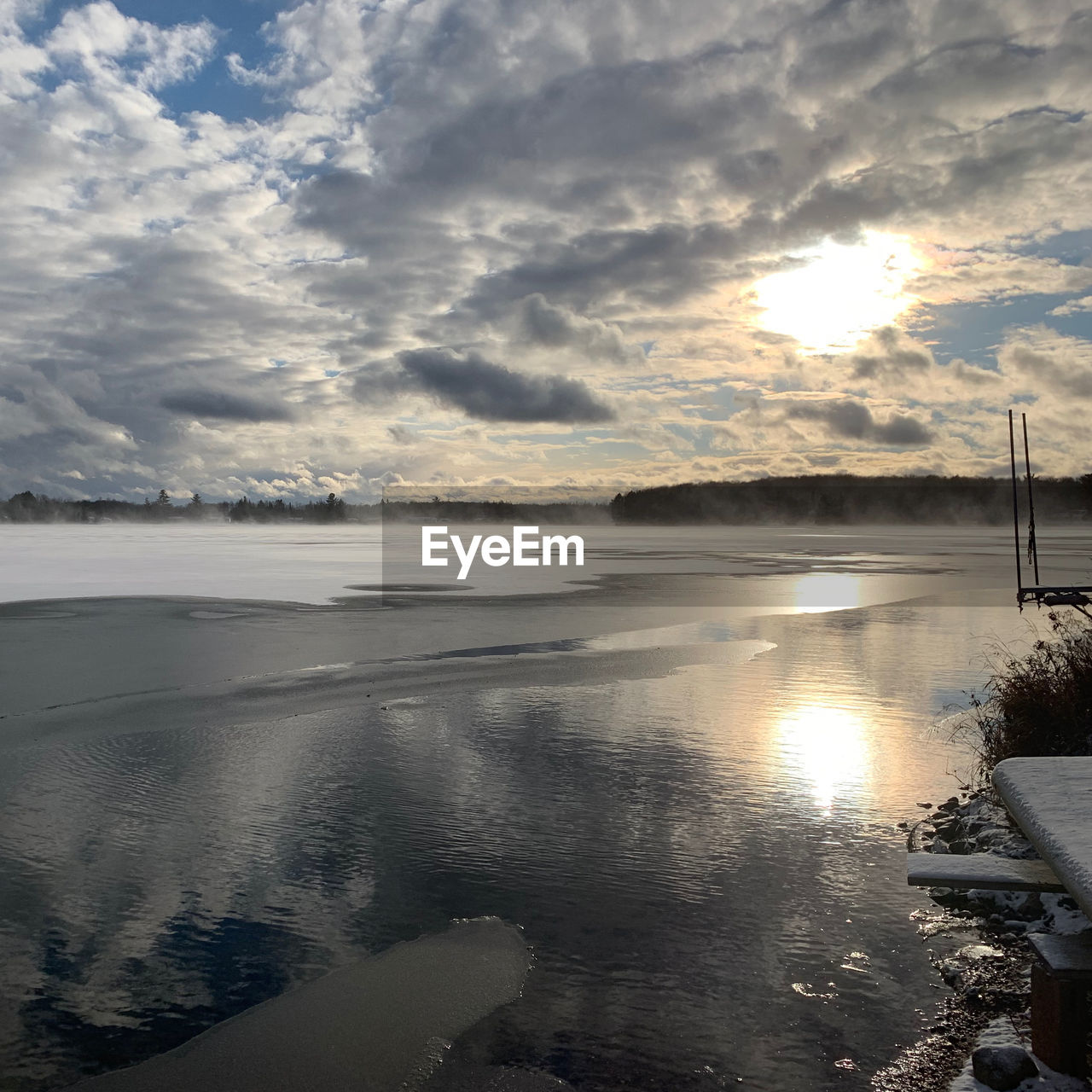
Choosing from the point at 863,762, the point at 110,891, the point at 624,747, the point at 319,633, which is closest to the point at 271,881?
the point at 110,891

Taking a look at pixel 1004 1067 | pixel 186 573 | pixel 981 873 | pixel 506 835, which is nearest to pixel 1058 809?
pixel 981 873

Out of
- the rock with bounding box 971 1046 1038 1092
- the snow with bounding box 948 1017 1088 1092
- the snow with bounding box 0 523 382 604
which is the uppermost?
the snow with bounding box 0 523 382 604

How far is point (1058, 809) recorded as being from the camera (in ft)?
15.7

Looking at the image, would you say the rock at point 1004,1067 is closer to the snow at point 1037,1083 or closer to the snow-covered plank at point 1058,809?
the snow at point 1037,1083

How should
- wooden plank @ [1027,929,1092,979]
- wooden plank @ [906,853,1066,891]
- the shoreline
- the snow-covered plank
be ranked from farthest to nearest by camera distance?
wooden plank @ [906,853,1066,891] < the shoreline < wooden plank @ [1027,929,1092,979] < the snow-covered plank

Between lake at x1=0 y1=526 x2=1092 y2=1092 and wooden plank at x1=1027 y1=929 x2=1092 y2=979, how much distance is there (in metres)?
0.82

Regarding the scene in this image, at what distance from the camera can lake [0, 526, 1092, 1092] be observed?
489cm

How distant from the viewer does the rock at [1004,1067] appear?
420 centimetres

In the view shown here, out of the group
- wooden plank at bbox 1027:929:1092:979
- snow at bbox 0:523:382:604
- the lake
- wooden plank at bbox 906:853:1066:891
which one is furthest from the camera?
snow at bbox 0:523:382:604

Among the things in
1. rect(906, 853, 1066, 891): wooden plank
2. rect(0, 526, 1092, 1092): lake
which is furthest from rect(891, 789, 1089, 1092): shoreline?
rect(906, 853, 1066, 891): wooden plank

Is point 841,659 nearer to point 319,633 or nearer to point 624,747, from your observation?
point 624,747

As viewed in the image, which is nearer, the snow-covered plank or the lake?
the snow-covered plank

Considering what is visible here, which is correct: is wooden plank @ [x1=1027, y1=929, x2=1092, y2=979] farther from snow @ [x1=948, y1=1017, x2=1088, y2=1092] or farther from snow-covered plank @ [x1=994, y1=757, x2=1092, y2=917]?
snow @ [x1=948, y1=1017, x2=1088, y2=1092]

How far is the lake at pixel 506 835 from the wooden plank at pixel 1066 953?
82 cm
